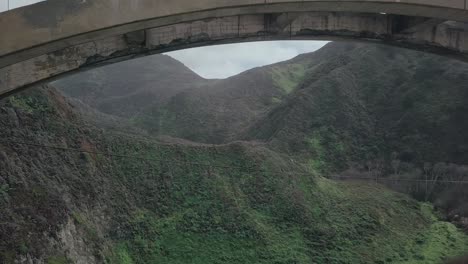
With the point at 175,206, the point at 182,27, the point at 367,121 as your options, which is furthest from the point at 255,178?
the point at 182,27

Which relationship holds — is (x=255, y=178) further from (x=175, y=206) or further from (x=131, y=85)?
(x=131, y=85)

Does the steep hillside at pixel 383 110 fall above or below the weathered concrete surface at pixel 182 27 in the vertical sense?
below

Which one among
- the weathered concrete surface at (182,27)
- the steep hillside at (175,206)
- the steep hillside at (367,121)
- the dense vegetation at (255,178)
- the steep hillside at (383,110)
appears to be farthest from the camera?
the steep hillside at (383,110)

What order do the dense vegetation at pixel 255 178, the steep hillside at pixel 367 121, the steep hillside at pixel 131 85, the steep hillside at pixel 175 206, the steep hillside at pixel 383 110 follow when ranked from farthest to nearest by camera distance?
the steep hillside at pixel 131 85
the steep hillside at pixel 383 110
the steep hillside at pixel 367 121
the dense vegetation at pixel 255 178
the steep hillside at pixel 175 206

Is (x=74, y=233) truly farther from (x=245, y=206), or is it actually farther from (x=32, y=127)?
(x=245, y=206)

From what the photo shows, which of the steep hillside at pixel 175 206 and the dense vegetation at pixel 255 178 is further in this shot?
the dense vegetation at pixel 255 178

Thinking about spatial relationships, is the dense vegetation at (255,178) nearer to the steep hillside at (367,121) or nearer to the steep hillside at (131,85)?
the steep hillside at (367,121)

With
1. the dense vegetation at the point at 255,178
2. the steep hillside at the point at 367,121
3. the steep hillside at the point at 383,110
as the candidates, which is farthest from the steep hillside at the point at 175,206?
the steep hillside at the point at 383,110

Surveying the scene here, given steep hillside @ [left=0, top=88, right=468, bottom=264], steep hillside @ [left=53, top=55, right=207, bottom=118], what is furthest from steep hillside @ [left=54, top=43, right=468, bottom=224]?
steep hillside @ [left=53, top=55, right=207, bottom=118]
